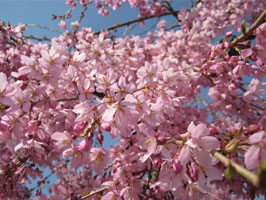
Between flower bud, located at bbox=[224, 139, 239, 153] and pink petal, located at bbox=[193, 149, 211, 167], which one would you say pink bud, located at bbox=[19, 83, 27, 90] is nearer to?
pink petal, located at bbox=[193, 149, 211, 167]

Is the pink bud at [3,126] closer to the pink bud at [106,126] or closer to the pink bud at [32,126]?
the pink bud at [32,126]

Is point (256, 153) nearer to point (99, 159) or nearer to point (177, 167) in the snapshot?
point (177, 167)

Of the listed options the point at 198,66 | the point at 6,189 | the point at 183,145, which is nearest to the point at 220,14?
the point at 198,66

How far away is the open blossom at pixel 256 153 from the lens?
2.61ft

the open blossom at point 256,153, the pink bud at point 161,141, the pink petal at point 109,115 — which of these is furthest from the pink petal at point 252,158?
the pink petal at point 109,115

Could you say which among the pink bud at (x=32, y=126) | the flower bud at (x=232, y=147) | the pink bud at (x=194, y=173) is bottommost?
the pink bud at (x=194, y=173)

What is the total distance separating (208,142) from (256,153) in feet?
0.81

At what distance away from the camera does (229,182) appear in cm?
219

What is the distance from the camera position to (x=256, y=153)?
0.80 m

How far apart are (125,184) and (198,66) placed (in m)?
1.87

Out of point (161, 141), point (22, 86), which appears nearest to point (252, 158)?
point (161, 141)

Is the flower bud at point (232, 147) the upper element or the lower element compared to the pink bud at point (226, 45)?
lower

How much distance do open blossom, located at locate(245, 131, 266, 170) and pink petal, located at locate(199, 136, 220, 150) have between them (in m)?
0.21

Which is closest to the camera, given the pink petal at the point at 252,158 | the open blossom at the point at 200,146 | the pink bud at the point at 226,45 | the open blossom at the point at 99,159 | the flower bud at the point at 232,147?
the pink petal at the point at 252,158
